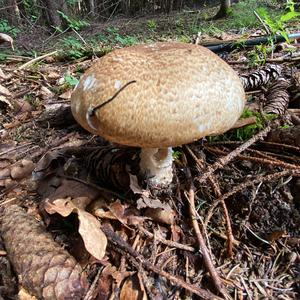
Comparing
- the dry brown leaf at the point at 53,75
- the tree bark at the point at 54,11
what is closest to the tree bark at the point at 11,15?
the tree bark at the point at 54,11

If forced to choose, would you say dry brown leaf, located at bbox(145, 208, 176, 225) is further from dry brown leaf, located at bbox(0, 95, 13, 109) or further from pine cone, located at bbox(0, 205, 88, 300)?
dry brown leaf, located at bbox(0, 95, 13, 109)

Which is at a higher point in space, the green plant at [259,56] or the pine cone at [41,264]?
the green plant at [259,56]

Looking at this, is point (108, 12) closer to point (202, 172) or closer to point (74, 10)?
point (74, 10)

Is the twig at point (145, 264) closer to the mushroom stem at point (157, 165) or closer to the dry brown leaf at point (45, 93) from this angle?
the mushroom stem at point (157, 165)

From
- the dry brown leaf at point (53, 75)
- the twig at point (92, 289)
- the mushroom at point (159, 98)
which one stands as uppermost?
the mushroom at point (159, 98)

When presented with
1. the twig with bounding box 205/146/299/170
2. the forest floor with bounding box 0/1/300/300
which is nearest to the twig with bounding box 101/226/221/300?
the forest floor with bounding box 0/1/300/300

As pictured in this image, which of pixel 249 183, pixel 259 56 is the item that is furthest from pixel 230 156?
pixel 259 56

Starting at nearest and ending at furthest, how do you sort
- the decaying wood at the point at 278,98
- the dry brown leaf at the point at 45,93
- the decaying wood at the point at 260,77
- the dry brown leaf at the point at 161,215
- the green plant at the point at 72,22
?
the dry brown leaf at the point at 161,215 → the decaying wood at the point at 278,98 → the decaying wood at the point at 260,77 → the dry brown leaf at the point at 45,93 → the green plant at the point at 72,22

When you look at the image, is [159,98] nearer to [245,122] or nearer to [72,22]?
[245,122]
